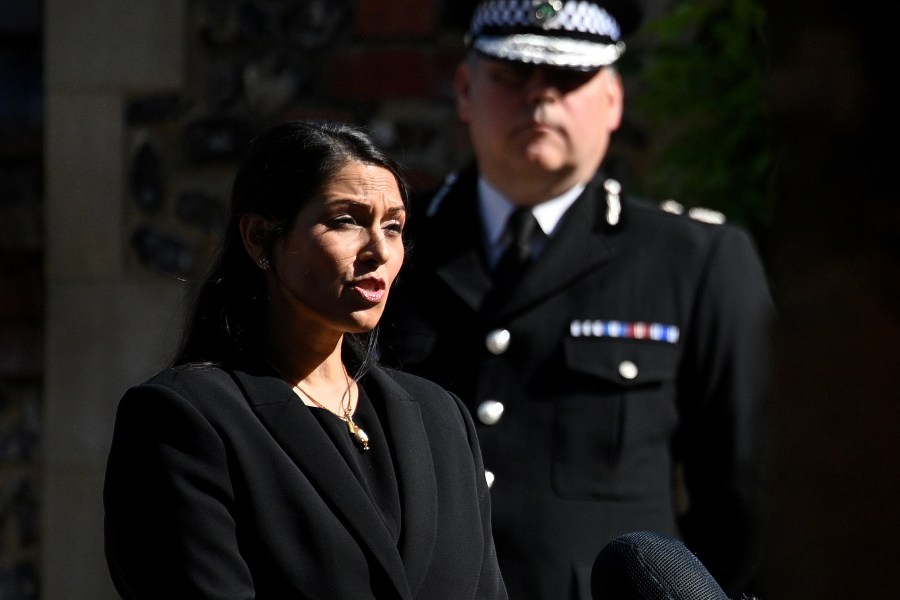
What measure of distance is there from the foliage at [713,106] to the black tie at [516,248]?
2.87 feet

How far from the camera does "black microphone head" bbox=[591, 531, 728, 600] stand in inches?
56.2

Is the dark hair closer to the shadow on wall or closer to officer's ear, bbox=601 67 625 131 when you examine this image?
officer's ear, bbox=601 67 625 131

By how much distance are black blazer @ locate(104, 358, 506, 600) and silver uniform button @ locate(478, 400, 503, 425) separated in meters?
0.80

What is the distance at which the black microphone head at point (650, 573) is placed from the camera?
1.43 meters

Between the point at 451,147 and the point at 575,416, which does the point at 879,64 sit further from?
the point at 451,147

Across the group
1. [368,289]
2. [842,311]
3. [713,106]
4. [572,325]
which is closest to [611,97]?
[572,325]

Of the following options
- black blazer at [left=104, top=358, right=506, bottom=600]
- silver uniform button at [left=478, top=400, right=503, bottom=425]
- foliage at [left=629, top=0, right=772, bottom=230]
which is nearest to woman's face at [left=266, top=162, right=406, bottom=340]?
black blazer at [left=104, top=358, right=506, bottom=600]

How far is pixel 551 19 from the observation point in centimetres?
297

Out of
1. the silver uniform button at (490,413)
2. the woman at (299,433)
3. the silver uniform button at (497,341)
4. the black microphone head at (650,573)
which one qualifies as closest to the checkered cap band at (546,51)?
the silver uniform button at (497,341)

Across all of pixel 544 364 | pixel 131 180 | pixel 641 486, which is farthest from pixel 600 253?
pixel 131 180

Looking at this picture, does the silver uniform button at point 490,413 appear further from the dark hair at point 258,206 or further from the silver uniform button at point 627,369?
the dark hair at point 258,206

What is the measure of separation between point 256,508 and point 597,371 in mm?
1111

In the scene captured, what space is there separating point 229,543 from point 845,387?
107 cm

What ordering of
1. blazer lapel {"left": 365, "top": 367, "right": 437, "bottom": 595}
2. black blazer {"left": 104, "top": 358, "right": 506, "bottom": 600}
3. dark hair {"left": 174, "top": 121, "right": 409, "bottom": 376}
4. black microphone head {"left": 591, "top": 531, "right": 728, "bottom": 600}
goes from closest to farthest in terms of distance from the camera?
black microphone head {"left": 591, "top": 531, "right": 728, "bottom": 600} → black blazer {"left": 104, "top": 358, "right": 506, "bottom": 600} → blazer lapel {"left": 365, "top": 367, "right": 437, "bottom": 595} → dark hair {"left": 174, "top": 121, "right": 409, "bottom": 376}
